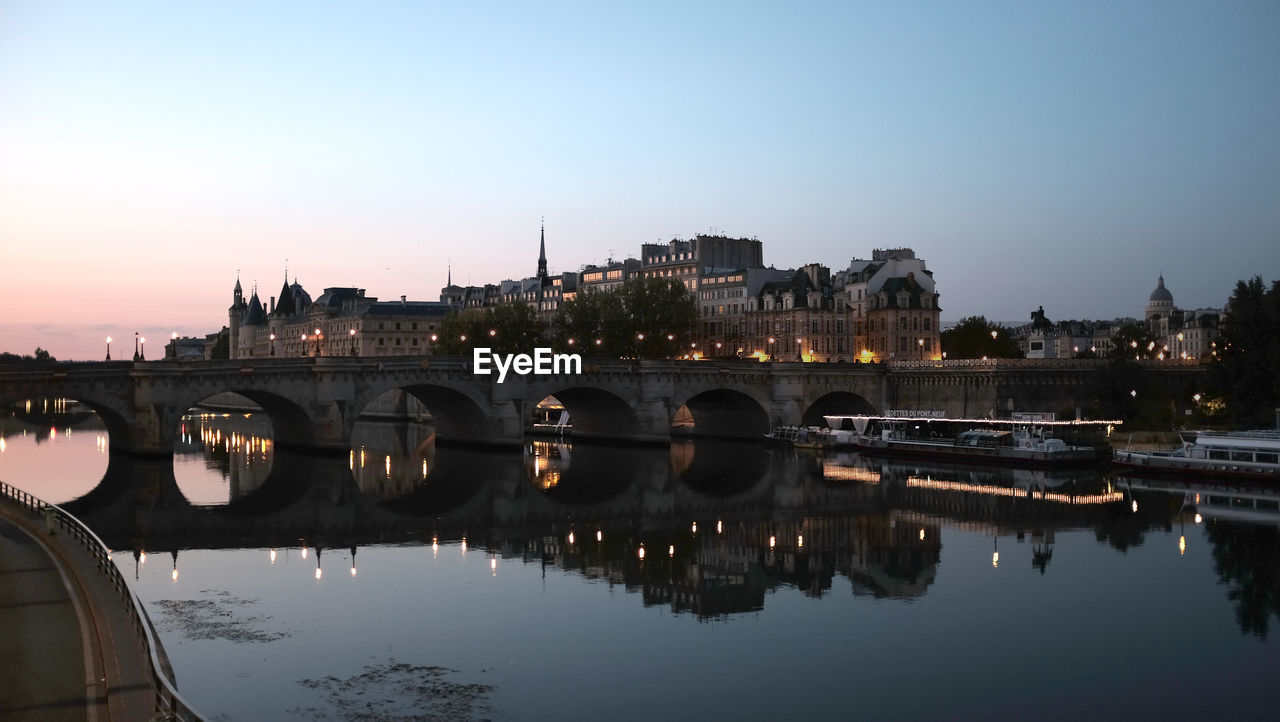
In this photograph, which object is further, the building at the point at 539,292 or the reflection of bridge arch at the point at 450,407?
the building at the point at 539,292

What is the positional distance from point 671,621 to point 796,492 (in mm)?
31569

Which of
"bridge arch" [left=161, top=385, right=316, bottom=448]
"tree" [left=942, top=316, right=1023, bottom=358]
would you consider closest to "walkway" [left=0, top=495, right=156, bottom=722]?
"bridge arch" [left=161, top=385, right=316, bottom=448]

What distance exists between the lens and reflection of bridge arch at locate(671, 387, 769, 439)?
326 feet

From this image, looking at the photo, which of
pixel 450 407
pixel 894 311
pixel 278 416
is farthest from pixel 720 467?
pixel 894 311

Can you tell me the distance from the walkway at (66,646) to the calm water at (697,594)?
2894mm

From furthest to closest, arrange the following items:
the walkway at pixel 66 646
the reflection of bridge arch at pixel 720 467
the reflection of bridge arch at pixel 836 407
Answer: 1. the reflection of bridge arch at pixel 836 407
2. the reflection of bridge arch at pixel 720 467
3. the walkway at pixel 66 646

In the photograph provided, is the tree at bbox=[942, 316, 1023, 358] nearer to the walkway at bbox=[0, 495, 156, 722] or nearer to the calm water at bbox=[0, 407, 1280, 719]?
the calm water at bbox=[0, 407, 1280, 719]

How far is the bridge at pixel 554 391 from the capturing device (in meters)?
72.2

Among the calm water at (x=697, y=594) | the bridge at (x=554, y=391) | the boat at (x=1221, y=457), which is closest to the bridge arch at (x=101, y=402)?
the bridge at (x=554, y=391)

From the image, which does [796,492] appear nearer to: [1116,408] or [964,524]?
[964,524]

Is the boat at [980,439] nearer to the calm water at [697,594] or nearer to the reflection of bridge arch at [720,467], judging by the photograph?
the calm water at [697,594]

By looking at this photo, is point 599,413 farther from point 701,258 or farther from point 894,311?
point 701,258

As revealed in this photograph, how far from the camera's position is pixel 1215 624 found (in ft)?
108

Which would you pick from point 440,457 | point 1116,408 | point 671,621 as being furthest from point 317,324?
point 671,621
